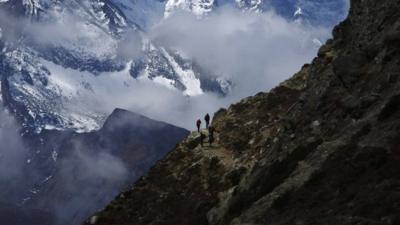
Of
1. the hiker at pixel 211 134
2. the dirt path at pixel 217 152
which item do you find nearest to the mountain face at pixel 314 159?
the dirt path at pixel 217 152

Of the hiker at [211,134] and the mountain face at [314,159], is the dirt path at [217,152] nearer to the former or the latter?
the mountain face at [314,159]

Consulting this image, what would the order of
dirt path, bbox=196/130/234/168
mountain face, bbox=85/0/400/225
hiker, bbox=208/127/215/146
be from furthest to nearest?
hiker, bbox=208/127/215/146 → dirt path, bbox=196/130/234/168 → mountain face, bbox=85/0/400/225

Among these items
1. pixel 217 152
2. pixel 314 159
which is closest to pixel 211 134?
pixel 217 152

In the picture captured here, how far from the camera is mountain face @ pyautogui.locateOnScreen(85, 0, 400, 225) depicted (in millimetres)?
38719

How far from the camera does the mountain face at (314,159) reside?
1524 inches

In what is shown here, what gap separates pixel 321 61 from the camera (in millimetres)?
62281

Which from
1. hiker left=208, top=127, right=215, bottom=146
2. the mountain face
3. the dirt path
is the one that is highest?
hiker left=208, top=127, right=215, bottom=146

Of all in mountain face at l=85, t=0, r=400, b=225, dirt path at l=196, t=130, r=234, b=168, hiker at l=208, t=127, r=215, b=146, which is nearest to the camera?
mountain face at l=85, t=0, r=400, b=225

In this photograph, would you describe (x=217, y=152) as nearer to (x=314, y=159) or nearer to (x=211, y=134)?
(x=211, y=134)

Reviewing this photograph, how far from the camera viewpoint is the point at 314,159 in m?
45.5

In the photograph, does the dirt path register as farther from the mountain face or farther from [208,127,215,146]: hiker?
[208,127,215,146]: hiker

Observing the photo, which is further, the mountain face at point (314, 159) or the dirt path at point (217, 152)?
the dirt path at point (217, 152)

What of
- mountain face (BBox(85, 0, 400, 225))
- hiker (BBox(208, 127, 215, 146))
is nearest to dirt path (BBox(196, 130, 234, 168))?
mountain face (BBox(85, 0, 400, 225))

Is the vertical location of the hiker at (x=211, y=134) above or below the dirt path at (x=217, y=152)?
above
